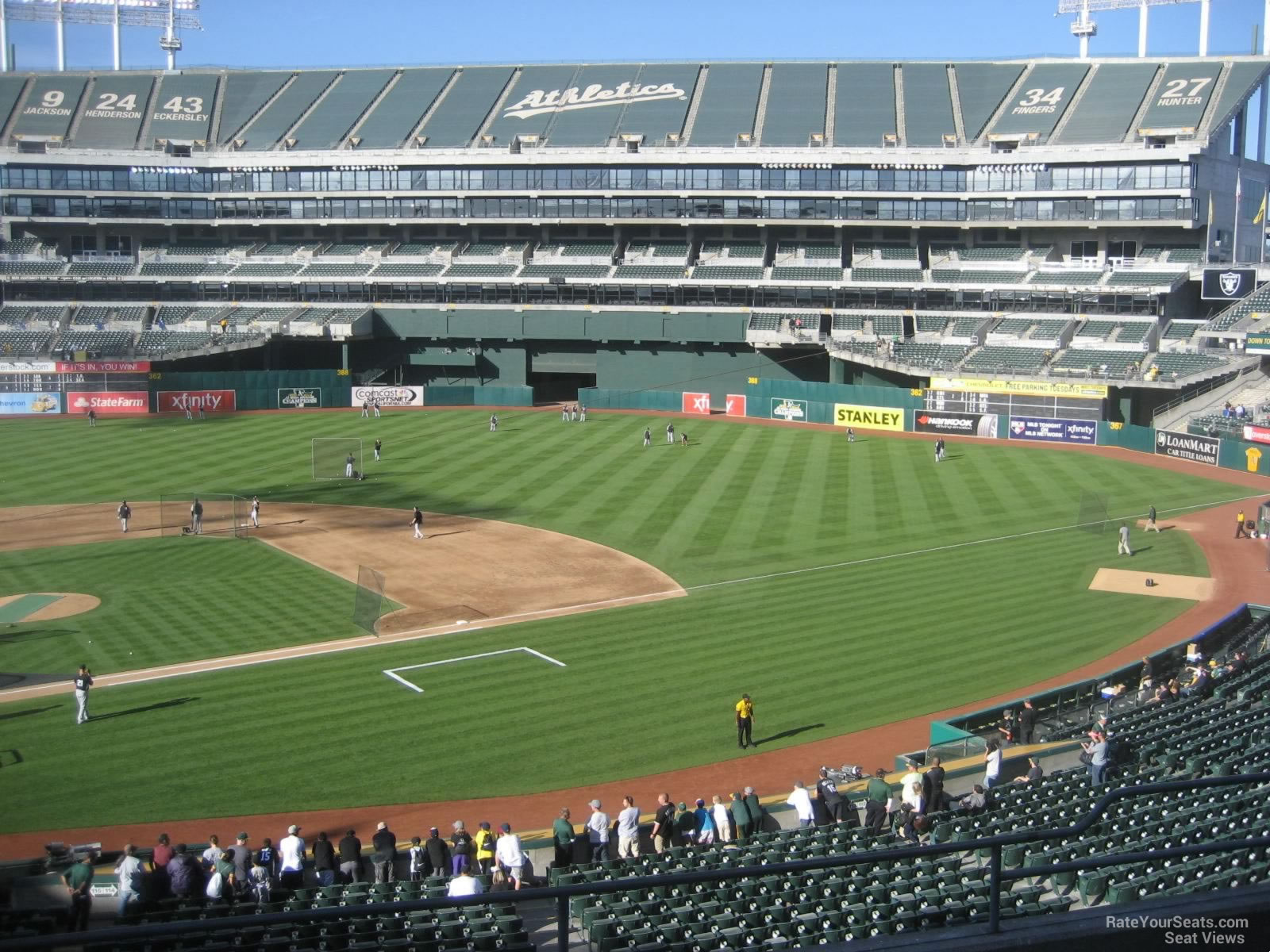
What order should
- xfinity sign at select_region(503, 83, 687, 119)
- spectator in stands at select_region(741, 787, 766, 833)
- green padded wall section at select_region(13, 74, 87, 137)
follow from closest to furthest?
spectator in stands at select_region(741, 787, 766, 833)
xfinity sign at select_region(503, 83, 687, 119)
green padded wall section at select_region(13, 74, 87, 137)

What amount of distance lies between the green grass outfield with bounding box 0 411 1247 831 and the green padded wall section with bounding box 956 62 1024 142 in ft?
109

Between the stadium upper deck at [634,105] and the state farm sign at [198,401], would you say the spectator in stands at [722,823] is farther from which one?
the stadium upper deck at [634,105]

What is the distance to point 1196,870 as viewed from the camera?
43.4ft

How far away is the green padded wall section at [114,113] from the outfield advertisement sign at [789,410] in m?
57.6

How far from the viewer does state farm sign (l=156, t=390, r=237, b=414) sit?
245ft

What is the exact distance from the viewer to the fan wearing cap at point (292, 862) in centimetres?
1716

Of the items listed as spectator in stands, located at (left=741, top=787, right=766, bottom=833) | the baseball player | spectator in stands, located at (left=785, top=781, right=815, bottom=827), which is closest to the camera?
spectator in stands, located at (left=741, top=787, right=766, bottom=833)

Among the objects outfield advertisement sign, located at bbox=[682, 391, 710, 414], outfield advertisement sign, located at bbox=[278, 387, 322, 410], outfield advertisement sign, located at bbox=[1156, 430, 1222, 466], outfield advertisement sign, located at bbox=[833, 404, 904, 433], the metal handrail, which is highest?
outfield advertisement sign, located at bbox=[278, 387, 322, 410]

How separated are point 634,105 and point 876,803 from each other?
8056cm

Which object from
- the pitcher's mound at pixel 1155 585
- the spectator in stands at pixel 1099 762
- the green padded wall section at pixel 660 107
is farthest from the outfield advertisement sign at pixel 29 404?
the spectator in stands at pixel 1099 762

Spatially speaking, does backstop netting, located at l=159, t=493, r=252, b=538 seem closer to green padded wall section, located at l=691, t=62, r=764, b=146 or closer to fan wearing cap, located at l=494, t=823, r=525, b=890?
fan wearing cap, located at l=494, t=823, r=525, b=890

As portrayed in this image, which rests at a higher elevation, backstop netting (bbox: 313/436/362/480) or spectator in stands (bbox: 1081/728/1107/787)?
backstop netting (bbox: 313/436/362/480)

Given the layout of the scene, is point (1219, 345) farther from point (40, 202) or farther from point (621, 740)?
point (40, 202)

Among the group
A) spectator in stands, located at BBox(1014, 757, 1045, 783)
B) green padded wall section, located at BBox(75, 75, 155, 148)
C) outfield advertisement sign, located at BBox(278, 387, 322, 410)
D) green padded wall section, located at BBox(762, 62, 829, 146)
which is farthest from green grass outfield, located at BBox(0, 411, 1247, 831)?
green padded wall section, located at BBox(75, 75, 155, 148)
